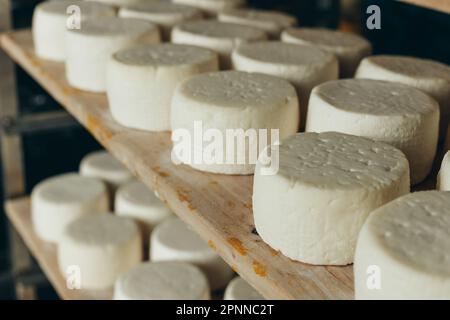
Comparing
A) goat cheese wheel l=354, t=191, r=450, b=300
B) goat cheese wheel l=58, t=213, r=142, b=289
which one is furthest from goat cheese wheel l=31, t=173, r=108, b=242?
goat cheese wheel l=354, t=191, r=450, b=300

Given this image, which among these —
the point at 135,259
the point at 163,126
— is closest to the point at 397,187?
the point at 163,126

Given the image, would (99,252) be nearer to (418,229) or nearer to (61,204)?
(61,204)

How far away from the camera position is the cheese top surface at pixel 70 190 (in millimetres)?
1706

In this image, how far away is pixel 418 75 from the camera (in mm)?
1097

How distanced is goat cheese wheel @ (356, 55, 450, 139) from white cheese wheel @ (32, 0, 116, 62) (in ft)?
2.27

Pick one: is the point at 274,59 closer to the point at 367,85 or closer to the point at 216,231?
the point at 367,85

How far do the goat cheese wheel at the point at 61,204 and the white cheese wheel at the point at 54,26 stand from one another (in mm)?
374

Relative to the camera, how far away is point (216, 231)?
2.83ft

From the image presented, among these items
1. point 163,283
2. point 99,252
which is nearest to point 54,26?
point 99,252

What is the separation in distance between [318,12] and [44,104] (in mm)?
854

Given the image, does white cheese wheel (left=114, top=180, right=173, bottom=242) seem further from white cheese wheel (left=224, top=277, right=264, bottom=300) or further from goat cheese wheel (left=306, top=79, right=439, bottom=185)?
goat cheese wheel (left=306, top=79, right=439, bottom=185)

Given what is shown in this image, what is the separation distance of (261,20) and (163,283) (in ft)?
2.01

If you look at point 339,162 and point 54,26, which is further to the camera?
point 54,26

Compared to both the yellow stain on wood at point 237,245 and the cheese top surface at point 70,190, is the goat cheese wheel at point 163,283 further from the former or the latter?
the yellow stain on wood at point 237,245
